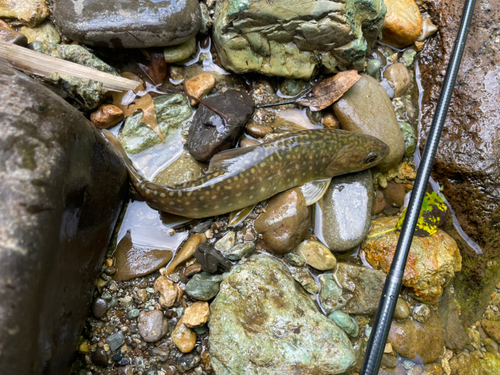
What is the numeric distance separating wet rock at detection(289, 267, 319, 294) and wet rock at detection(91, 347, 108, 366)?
206 centimetres

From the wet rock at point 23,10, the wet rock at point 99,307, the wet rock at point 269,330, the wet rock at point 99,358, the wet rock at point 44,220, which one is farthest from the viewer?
the wet rock at point 23,10

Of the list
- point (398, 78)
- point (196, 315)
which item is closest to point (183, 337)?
point (196, 315)

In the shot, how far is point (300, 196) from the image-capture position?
141 inches

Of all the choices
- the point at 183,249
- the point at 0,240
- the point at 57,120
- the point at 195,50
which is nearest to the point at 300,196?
the point at 183,249

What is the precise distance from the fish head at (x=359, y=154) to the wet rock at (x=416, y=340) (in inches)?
74.3

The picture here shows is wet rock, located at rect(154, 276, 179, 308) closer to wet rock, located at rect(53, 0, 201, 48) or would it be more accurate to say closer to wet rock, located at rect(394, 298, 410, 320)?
wet rock, located at rect(394, 298, 410, 320)

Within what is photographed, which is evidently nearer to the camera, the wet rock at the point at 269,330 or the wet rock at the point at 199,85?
the wet rock at the point at 269,330

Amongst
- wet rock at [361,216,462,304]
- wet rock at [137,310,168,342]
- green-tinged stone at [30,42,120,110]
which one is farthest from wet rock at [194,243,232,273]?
green-tinged stone at [30,42,120,110]

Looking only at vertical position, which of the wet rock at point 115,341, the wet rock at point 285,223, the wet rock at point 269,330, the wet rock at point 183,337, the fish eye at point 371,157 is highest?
the fish eye at point 371,157

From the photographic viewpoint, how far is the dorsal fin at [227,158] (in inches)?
132

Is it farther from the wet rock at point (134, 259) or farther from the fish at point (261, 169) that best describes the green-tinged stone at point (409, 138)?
the wet rock at point (134, 259)

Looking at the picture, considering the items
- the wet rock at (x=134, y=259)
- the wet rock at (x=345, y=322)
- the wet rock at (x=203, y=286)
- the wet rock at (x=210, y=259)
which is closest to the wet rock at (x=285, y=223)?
the wet rock at (x=210, y=259)

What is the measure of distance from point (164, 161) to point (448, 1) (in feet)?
13.9

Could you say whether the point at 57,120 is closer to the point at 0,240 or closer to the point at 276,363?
the point at 0,240
